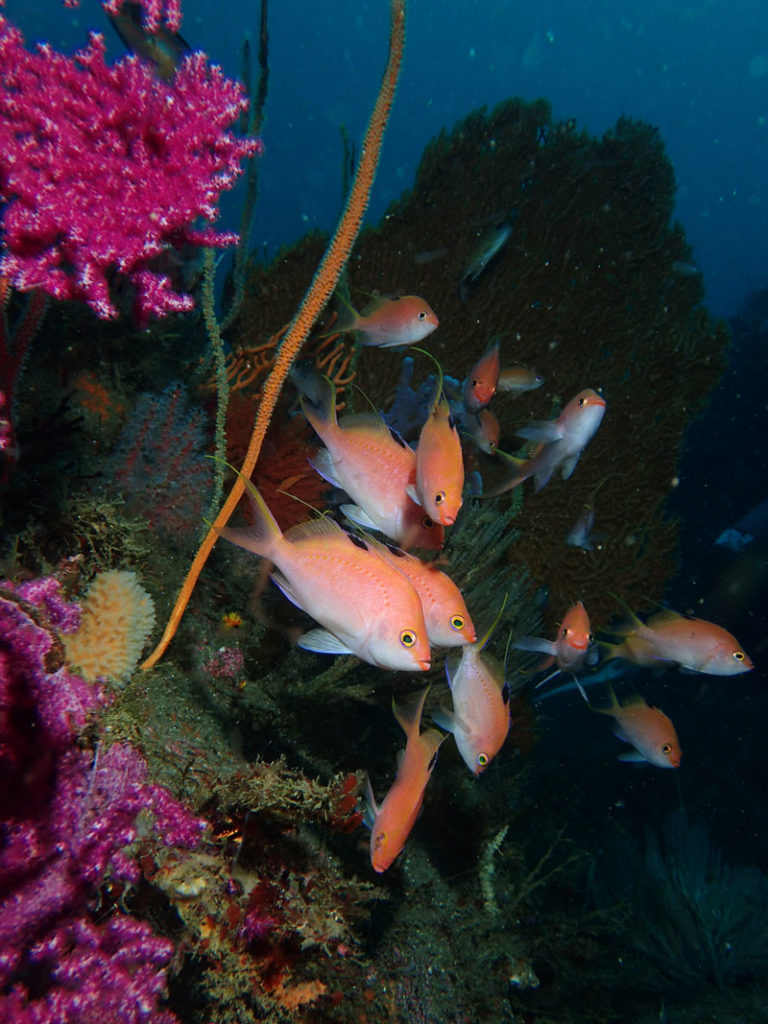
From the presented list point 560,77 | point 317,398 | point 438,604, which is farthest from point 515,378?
point 560,77

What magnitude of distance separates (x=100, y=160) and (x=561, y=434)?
116 inches

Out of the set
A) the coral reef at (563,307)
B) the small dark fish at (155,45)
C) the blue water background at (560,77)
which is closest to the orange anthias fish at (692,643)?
the coral reef at (563,307)

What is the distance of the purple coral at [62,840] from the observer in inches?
53.4

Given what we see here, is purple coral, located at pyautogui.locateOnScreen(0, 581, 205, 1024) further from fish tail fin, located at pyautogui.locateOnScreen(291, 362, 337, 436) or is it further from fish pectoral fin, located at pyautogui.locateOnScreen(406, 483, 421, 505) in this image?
fish pectoral fin, located at pyautogui.locateOnScreen(406, 483, 421, 505)

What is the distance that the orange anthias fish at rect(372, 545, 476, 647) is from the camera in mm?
2367

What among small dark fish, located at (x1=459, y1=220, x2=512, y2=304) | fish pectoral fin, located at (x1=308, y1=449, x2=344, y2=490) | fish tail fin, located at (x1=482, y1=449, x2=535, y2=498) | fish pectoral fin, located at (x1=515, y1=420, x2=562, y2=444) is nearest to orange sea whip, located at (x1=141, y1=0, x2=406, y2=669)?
fish pectoral fin, located at (x1=308, y1=449, x2=344, y2=490)

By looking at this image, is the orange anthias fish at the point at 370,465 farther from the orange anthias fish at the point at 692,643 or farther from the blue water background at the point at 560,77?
the blue water background at the point at 560,77

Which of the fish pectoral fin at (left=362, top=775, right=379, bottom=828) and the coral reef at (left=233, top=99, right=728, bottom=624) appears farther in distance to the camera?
the coral reef at (left=233, top=99, right=728, bottom=624)

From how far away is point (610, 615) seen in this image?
613 centimetres

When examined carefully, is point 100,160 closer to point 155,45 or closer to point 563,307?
point 155,45

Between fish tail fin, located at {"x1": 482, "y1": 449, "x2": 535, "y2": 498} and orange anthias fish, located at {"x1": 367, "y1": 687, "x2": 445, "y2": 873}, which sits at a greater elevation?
fish tail fin, located at {"x1": 482, "y1": 449, "x2": 535, "y2": 498}

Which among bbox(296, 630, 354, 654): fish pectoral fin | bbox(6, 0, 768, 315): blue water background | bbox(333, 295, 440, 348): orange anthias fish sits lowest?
bbox(296, 630, 354, 654): fish pectoral fin

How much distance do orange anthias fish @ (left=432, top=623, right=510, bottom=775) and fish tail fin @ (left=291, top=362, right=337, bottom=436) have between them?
1241mm

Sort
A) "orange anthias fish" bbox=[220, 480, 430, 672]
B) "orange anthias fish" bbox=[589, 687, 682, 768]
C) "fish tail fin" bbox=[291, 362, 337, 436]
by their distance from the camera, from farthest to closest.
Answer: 1. "orange anthias fish" bbox=[589, 687, 682, 768]
2. "fish tail fin" bbox=[291, 362, 337, 436]
3. "orange anthias fish" bbox=[220, 480, 430, 672]
